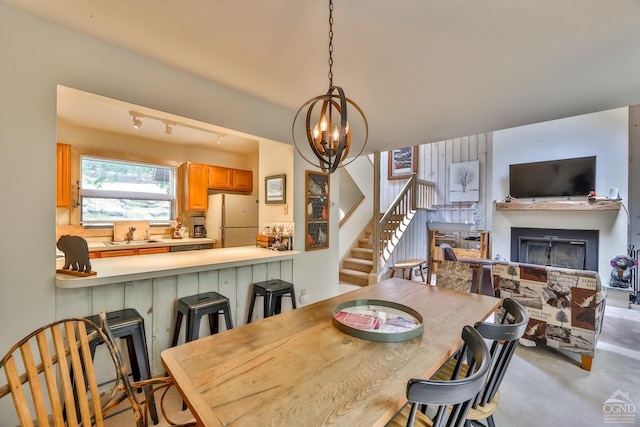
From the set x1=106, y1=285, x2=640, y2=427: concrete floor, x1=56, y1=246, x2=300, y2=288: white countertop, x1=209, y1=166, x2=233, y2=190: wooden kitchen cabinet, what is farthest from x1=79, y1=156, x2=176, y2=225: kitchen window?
x1=106, y1=285, x2=640, y2=427: concrete floor

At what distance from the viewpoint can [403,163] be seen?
22.9 feet

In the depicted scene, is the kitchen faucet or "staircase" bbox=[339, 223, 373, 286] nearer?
the kitchen faucet

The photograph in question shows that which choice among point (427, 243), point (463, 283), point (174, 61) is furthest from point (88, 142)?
point (427, 243)

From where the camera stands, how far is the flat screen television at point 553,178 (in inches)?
175

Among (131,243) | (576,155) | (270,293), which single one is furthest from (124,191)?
(576,155)

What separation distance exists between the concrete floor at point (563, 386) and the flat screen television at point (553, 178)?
8.43 feet

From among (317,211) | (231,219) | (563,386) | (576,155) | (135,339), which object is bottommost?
(563,386)

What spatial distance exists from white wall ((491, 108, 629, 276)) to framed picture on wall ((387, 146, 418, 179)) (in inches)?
69.0

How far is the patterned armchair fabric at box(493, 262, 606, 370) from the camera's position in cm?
226

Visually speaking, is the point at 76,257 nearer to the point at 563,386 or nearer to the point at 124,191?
the point at 124,191

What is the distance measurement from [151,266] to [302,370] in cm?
153

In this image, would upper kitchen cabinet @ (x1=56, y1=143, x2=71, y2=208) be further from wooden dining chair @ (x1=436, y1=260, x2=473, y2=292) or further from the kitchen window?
wooden dining chair @ (x1=436, y1=260, x2=473, y2=292)

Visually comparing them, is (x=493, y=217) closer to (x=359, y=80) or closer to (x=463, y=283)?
(x=463, y=283)

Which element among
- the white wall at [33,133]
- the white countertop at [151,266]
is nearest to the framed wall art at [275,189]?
the white countertop at [151,266]
